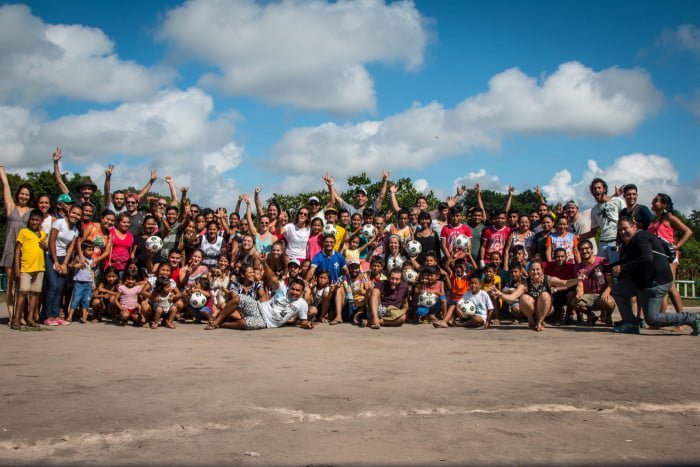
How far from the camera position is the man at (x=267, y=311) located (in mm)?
9269

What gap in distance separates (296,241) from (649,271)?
5.79 m

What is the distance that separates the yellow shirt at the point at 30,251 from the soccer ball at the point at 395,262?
222 inches

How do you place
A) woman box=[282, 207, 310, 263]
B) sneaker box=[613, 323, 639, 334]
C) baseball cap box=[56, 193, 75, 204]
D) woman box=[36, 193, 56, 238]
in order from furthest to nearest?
woman box=[282, 207, 310, 263] < baseball cap box=[56, 193, 75, 204] < woman box=[36, 193, 56, 238] < sneaker box=[613, 323, 639, 334]

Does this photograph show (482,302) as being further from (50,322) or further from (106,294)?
(50,322)

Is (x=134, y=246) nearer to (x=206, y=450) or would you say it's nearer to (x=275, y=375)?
(x=275, y=375)

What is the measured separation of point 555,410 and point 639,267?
4.70 metres

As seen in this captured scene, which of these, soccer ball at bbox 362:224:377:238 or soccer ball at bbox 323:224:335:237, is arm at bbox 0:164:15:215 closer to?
soccer ball at bbox 323:224:335:237

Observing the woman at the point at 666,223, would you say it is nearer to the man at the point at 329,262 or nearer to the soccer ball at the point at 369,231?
the soccer ball at the point at 369,231

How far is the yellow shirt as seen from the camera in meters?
8.66

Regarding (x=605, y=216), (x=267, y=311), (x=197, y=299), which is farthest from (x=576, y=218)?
(x=197, y=299)

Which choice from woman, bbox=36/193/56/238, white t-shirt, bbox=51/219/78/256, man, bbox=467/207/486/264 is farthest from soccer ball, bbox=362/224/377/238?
woman, bbox=36/193/56/238

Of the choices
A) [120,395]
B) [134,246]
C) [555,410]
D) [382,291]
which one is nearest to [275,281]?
[382,291]

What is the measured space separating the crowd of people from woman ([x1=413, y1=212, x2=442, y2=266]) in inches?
0.9

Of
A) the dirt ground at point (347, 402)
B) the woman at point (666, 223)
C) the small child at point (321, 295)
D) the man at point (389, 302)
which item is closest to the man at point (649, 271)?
the dirt ground at point (347, 402)
